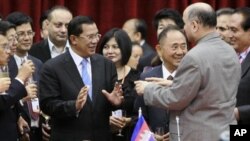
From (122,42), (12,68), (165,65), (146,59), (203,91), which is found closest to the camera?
(203,91)

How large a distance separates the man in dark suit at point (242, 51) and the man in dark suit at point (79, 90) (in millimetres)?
775

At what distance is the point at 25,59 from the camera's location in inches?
208

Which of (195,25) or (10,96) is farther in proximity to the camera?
(10,96)

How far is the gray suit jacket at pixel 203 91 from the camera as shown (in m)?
3.83

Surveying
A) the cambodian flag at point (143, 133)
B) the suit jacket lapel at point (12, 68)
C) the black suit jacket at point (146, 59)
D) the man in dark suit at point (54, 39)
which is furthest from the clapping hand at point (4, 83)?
the black suit jacket at point (146, 59)

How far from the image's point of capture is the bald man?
12.6ft

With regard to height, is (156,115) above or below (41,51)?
below

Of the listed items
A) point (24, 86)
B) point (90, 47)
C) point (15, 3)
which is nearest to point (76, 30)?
point (90, 47)

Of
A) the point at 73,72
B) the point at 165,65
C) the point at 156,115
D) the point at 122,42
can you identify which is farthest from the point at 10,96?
the point at 122,42

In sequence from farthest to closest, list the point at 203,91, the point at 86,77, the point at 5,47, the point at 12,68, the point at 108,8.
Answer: the point at 108,8 < the point at 12,68 < the point at 86,77 < the point at 5,47 < the point at 203,91

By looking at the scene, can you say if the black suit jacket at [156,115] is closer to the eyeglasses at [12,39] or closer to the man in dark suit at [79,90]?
the man in dark suit at [79,90]

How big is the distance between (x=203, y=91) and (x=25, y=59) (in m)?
1.86

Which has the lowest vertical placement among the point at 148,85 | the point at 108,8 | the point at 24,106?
the point at 24,106

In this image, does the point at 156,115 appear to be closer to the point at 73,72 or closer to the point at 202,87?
the point at 73,72
